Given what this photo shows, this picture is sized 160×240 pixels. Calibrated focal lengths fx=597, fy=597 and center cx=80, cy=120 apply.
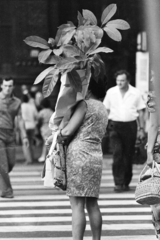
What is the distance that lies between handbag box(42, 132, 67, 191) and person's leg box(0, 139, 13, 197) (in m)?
4.05

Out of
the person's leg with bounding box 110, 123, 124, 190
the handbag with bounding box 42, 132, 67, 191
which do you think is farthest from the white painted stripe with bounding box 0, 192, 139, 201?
the handbag with bounding box 42, 132, 67, 191

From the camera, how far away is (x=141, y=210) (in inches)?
302

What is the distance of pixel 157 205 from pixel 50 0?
8620 millimetres

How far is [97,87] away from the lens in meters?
4.64

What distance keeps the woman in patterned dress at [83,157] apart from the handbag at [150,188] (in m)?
0.34

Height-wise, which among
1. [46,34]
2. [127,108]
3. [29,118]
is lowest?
[29,118]

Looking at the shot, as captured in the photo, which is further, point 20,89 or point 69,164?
point 20,89

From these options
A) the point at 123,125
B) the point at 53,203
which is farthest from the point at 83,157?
the point at 123,125

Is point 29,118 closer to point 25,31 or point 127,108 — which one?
point 25,31

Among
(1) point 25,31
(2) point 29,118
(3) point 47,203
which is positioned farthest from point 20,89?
(3) point 47,203

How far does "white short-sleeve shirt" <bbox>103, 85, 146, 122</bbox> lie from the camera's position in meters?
9.66

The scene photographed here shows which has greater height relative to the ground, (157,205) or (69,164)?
(69,164)

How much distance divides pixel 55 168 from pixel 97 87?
0.72m

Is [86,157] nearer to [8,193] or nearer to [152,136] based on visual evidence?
[152,136]
